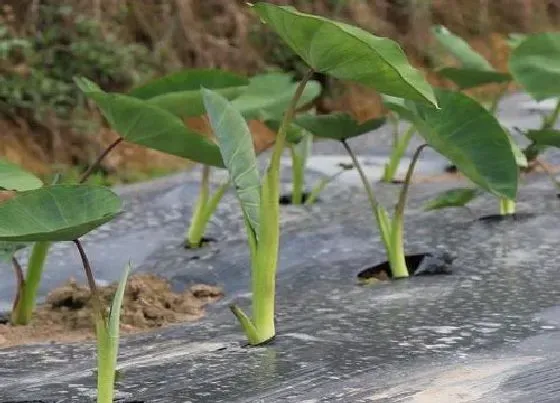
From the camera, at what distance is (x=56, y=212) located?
2.56ft

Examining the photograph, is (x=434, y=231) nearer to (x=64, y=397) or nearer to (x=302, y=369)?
(x=302, y=369)

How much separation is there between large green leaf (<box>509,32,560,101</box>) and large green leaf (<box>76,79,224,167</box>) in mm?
530

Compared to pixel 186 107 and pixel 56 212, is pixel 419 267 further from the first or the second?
pixel 56 212

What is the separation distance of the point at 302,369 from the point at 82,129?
9.47 ft

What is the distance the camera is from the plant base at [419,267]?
1262 mm

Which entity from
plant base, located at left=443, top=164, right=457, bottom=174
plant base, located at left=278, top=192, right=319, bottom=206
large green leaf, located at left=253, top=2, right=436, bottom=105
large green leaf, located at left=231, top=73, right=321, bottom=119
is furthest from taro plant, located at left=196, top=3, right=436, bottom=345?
plant base, located at left=443, top=164, right=457, bottom=174

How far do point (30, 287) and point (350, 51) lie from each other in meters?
0.56

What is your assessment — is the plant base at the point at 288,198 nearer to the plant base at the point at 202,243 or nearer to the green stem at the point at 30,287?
the plant base at the point at 202,243

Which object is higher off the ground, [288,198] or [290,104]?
[290,104]

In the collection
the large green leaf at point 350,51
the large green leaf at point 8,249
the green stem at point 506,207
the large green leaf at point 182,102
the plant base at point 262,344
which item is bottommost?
the green stem at point 506,207

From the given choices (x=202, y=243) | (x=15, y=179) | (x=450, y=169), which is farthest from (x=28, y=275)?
(x=450, y=169)

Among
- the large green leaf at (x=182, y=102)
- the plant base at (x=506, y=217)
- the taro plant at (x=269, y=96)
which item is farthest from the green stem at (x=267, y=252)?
Answer: the plant base at (x=506, y=217)

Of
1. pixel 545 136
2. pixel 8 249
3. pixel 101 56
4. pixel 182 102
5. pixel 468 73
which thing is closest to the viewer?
pixel 8 249

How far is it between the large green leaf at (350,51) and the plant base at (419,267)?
0.45 m
